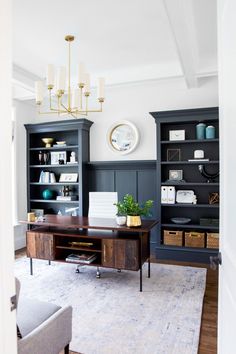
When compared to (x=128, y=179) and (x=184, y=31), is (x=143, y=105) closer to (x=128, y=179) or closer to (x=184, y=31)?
(x=128, y=179)

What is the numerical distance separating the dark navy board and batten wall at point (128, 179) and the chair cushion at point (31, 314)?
8.98 feet

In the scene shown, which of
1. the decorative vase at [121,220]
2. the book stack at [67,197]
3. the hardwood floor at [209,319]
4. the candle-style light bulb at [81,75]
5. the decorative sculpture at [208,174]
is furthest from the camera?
the book stack at [67,197]

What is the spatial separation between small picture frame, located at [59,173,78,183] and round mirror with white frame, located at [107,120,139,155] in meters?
0.88

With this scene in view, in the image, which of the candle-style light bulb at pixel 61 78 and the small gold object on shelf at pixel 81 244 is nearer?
the candle-style light bulb at pixel 61 78

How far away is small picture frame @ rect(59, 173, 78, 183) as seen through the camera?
4967 millimetres

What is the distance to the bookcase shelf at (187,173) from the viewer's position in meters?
4.02

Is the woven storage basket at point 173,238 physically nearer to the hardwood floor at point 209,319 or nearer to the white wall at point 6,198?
the hardwood floor at point 209,319

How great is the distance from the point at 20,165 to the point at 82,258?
261 centimetres

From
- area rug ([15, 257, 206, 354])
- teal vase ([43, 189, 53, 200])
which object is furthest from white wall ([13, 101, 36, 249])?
area rug ([15, 257, 206, 354])

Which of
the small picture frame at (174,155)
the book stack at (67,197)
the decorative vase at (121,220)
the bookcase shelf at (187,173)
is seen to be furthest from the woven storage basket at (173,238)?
the book stack at (67,197)

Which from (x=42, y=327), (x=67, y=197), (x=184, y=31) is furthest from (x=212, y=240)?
(x=42, y=327)

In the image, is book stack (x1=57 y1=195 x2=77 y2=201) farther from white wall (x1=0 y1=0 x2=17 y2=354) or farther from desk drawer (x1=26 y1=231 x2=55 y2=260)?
white wall (x1=0 y1=0 x2=17 y2=354)

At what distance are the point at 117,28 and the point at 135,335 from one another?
3.07 metres

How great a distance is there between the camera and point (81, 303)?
2.80 meters
